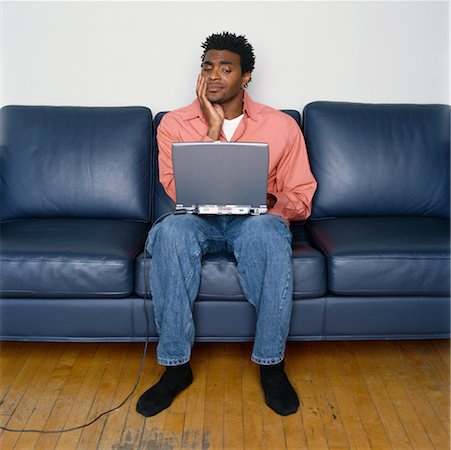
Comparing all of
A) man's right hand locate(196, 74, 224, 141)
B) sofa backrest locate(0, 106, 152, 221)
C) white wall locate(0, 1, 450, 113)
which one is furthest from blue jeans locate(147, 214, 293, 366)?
white wall locate(0, 1, 450, 113)

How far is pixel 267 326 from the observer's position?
5.36 feet

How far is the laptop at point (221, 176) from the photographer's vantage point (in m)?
1.61

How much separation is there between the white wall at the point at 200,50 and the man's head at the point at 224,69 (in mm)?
331

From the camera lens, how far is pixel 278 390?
162 cm

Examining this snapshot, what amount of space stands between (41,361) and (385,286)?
126 cm

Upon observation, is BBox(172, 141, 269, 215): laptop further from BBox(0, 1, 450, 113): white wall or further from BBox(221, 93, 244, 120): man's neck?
BBox(0, 1, 450, 113): white wall

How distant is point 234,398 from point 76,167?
118cm

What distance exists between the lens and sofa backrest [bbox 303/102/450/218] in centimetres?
218

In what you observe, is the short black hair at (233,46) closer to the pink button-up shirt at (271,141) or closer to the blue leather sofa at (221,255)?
the pink button-up shirt at (271,141)

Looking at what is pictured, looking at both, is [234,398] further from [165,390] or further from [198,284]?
[198,284]

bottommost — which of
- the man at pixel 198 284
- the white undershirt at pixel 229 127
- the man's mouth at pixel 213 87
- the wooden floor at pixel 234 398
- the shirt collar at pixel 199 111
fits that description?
the wooden floor at pixel 234 398

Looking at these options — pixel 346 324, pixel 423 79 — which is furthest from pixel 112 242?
pixel 423 79

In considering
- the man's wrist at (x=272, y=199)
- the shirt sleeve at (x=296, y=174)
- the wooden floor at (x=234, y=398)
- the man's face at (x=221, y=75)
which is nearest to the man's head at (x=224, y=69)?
the man's face at (x=221, y=75)

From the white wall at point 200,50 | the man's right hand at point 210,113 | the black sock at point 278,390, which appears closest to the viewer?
the black sock at point 278,390
